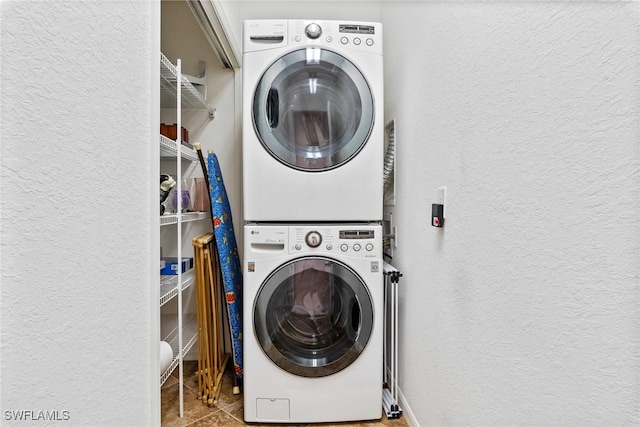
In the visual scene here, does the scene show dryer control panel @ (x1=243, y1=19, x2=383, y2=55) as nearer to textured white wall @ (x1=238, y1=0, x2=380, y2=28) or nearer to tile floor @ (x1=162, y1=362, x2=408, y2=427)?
textured white wall @ (x1=238, y1=0, x2=380, y2=28)

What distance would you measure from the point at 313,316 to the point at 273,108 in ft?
3.31

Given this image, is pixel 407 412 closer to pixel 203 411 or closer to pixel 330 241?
pixel 330 241

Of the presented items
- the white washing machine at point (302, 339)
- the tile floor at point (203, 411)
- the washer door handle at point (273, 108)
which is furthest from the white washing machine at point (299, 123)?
the tile floor at point (203, 411)

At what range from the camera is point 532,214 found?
2.43 ft

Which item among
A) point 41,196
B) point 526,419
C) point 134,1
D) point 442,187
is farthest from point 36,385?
point 442,187

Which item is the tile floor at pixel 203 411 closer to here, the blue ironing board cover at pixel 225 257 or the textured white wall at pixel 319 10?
the blue ironing board cover at pixel 225 257

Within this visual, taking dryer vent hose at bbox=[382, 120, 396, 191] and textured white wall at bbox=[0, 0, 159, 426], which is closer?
textured white wall at bbox=[0, 0, 159, 426]

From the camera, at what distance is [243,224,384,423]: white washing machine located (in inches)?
60.0

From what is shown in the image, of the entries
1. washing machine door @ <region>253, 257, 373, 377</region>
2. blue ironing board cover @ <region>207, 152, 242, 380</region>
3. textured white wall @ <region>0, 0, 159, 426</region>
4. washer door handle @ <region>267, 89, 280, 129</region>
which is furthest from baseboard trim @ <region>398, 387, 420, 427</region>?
washer door handle @ <region>267, 89, 280, 129</region>

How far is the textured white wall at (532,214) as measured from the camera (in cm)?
56

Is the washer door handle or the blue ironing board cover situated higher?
the washer door handle

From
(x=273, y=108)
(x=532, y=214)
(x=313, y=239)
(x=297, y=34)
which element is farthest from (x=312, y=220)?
(x=532, y=214)

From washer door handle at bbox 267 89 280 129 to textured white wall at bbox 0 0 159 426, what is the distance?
0.69 m

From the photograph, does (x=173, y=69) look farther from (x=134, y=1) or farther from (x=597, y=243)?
(x=597, y=243)
